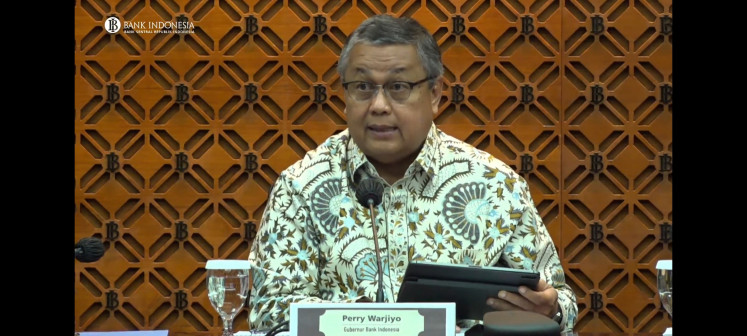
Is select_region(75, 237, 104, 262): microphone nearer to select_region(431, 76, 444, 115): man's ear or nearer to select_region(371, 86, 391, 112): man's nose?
select_region(371, 86, 391, 112): man's nose

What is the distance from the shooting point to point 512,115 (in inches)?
209

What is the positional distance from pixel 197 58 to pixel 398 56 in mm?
2945

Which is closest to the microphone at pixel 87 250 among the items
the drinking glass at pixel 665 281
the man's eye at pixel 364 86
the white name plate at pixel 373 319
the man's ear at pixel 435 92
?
the white name plate at pixel 373 319

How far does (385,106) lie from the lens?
8.19ft

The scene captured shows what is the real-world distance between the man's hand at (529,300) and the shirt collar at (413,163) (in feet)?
1.59

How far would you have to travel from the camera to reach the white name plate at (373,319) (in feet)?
5.89

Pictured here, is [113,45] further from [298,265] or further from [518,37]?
[298,265]

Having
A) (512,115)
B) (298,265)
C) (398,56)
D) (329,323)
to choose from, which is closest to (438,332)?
(329,323)

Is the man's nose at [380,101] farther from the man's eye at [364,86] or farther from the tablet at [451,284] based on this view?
the tablet at [451,284]

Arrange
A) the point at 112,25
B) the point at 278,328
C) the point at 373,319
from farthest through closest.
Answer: the point at 112,25 → the point at 278,328 → the point at 373,319

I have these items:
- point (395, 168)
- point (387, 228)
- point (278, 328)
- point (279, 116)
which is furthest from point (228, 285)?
point (279, 116)

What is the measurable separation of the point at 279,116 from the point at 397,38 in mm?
2823

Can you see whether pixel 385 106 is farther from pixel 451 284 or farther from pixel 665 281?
pixel 665 281

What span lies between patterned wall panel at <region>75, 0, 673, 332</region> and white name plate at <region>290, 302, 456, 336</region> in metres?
3.47
